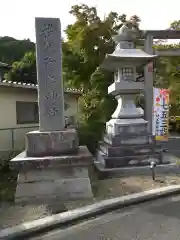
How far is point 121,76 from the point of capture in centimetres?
1024

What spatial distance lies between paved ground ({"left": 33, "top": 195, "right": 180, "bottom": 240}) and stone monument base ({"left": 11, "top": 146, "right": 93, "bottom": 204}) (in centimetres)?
114

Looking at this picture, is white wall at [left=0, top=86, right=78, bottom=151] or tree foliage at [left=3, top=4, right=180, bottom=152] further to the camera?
tree foliage at [left=3, top=4, right=180, bottom=152]

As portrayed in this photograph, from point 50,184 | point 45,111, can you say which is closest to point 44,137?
point 45,111

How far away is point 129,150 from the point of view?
31.5 feet

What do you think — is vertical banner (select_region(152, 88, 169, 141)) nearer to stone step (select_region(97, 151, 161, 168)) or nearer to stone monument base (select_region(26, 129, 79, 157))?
stone step (select_region(97, 151, 161, 168))

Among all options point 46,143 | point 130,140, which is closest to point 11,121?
point 130,140

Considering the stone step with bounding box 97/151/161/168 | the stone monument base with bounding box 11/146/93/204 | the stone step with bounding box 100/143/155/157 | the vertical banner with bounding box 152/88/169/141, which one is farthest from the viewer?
the vertical banner with bounding box 152/88/169/141

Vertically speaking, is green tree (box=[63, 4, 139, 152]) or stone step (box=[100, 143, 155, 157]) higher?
green tree (box=[63, 4, 139, 152])

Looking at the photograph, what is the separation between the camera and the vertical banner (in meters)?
11.3

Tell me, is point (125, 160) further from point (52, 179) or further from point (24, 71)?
point (24, 71)

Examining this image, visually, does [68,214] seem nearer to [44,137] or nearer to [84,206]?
[84,206]

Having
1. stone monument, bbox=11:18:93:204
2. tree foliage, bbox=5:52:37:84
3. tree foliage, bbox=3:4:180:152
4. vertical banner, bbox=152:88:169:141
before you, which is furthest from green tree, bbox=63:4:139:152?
tree foliage, bbox=5:52:37:84

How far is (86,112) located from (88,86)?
1774 millimetres

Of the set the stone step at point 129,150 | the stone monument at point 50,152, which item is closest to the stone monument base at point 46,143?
the stone monument at point 50,152
